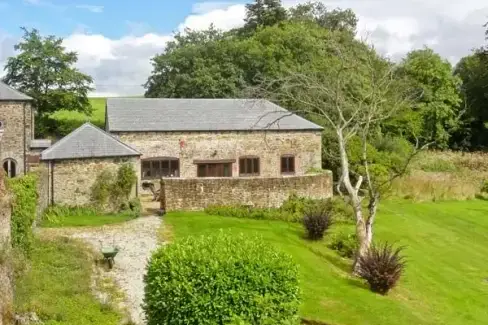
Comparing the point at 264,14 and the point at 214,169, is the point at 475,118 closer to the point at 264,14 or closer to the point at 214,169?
the point at 264,14

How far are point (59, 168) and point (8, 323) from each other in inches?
522

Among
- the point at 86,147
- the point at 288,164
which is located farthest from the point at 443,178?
the point at 86,147

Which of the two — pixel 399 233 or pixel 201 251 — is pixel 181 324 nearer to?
pixel 201 251

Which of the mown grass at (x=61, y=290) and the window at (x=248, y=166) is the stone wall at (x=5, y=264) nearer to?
the mown grass at (x=61, y=290)

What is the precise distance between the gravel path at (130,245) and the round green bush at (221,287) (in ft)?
8.73

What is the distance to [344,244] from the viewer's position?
2125 cm

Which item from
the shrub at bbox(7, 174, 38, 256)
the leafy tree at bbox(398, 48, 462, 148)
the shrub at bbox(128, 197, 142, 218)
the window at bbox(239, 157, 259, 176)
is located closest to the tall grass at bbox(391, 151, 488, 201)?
the leafy tree at bbox(398, 48, 462, 148)

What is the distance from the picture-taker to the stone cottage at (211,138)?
32.2 meters

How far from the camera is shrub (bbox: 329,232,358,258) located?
820 inches

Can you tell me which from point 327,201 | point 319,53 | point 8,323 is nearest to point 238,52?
point 319,53

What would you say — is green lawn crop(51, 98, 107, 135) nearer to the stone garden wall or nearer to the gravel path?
the stone garden wall

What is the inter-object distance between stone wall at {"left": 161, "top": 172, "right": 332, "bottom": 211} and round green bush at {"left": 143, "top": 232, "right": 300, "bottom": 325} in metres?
13.7

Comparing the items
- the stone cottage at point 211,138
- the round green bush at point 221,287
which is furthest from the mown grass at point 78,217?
the round green bush at point 221,287

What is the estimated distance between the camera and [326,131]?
35.9 m
